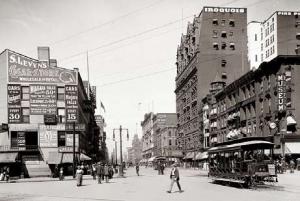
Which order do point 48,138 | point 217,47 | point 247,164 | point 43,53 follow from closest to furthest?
point 247,164
point 48,138
point 43,53
point 217,47

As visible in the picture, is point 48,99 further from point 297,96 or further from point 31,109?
point 297,96

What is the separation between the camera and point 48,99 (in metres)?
57.5

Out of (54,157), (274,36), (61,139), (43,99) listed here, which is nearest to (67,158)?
(54,157)

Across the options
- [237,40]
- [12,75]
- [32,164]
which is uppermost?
[237,40]

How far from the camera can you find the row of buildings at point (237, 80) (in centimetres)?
5522

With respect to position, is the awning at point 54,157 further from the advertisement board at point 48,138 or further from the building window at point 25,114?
the building window at point 25,114

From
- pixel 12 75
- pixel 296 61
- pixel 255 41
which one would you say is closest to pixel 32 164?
pixel 12 75

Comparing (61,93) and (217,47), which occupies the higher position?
(217,47)

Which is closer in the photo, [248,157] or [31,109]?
[248,157]

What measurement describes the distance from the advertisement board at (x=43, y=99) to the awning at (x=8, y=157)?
602 cm

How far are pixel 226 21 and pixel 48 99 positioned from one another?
54776 mm

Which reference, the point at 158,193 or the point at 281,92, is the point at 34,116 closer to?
the point at 281,92

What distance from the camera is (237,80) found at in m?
70.6

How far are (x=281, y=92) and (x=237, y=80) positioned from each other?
1670cm
